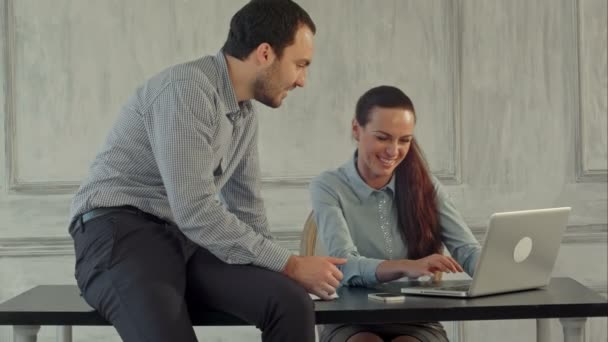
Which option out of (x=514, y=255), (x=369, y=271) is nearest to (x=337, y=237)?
(x=369, y=271)

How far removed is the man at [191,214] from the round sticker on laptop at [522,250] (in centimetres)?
39

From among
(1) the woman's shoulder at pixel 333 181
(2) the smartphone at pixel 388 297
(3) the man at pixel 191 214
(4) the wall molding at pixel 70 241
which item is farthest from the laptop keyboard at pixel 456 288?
(4) the wall molding at pixel 70 241

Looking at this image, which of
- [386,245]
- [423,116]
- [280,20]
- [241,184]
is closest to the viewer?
[280,20]

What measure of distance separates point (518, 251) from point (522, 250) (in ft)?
0.05

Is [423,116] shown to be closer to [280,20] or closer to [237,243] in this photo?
[280,20]

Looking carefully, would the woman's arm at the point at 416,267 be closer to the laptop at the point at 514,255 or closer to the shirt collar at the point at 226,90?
the laptop at the point at 514,255

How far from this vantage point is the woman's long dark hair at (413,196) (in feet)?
8.39

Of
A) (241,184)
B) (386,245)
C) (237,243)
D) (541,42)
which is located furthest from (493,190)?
(237,243)

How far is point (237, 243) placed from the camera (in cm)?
199

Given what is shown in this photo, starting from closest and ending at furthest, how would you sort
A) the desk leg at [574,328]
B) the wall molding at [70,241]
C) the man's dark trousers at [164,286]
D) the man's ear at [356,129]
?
the man's dark trousers at [164,286] → the desk leg at [574,328] → the man's ear at [356,129] → the wall molding at [70,241]

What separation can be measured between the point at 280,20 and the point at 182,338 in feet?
2.45

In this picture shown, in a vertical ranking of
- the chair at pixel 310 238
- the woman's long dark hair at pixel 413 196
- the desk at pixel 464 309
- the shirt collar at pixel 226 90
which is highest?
the shirt collar at pixel 226 90

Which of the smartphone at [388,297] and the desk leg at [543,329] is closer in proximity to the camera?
the smartphone at [388,297]

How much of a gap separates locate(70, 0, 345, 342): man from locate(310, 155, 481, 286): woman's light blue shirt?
41 centimetres
